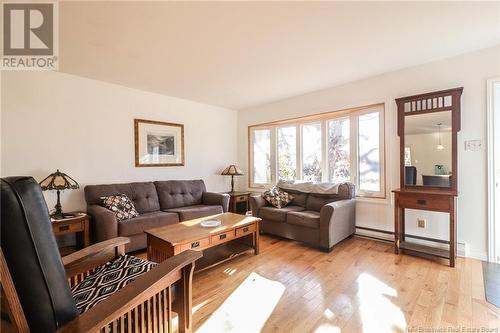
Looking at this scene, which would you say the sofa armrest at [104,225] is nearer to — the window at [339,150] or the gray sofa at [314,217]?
the gray sofa at [314,217]

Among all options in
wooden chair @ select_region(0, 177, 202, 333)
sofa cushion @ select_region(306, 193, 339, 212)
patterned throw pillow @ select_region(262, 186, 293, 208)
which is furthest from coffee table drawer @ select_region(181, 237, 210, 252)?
sofa cushion @ select_region(306, 193, 339, 212)

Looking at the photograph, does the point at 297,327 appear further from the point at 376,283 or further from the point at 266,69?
the point at 266,69

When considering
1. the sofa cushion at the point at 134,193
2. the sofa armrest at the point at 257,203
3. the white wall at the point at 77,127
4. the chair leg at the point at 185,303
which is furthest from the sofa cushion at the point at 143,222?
the chair leg at the point at 185,303

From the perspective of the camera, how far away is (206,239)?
229cm

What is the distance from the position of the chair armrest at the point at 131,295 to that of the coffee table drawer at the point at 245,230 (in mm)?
1294

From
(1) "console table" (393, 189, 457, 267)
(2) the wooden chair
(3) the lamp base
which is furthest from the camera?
→ (3) the lamp base

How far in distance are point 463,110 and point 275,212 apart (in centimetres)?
258

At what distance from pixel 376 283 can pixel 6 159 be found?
13.7ft

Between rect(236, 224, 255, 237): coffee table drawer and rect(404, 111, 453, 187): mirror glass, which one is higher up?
rect(404, 111, 453, 187): mirror glass

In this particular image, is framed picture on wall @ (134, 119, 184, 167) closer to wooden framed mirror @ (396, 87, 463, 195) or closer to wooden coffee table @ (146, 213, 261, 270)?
wooden coffee table @ (146, 213, 261, 270)

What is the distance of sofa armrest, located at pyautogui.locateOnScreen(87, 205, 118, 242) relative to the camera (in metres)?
2.70

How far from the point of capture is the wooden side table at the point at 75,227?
2.62 metres

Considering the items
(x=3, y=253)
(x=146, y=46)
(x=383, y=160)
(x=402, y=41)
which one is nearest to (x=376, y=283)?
(x=383, y=160)

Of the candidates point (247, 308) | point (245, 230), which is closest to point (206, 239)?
point (245, 230)
